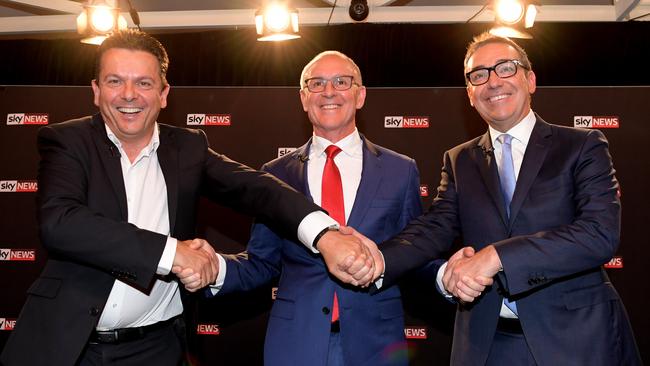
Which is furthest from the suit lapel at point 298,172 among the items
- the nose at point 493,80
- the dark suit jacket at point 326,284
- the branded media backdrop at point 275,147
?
the branded media backdrop at point 275,147

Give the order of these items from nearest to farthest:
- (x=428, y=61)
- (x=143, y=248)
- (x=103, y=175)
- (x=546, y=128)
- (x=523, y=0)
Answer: (x=143, y=248) → (x=103, y=175) → (x=546, y=128) → (x=523, y=0) → (x=428, y=61)

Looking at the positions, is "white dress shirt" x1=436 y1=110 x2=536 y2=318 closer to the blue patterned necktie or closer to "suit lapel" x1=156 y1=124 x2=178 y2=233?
the blue patterned necktie

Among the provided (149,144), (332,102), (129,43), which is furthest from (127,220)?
(332,102)

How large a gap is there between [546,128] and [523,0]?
9.25 feet

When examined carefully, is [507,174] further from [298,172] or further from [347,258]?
[298,172]

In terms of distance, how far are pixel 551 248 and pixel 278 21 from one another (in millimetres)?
3762

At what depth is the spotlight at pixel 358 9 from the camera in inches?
232

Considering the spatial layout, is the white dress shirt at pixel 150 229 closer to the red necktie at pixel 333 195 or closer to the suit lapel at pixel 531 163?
the red necktie at pixel 333 195

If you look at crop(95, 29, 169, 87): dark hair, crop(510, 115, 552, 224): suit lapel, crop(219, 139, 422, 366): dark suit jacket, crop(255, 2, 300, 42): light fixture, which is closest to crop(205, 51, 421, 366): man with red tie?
crop(219, 139, 422, 366): dark suit jacket

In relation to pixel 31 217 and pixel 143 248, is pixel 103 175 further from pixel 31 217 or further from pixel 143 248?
pixel 31 217

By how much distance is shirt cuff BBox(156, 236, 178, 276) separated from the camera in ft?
7.57

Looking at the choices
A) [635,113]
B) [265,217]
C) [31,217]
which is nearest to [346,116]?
[265,217]

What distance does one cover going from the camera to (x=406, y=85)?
19.8ft

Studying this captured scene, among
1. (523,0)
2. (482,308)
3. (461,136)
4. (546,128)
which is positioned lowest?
(482,308)
